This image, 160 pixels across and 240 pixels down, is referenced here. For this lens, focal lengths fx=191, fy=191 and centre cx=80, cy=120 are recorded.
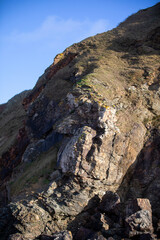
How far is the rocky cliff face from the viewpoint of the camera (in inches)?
389

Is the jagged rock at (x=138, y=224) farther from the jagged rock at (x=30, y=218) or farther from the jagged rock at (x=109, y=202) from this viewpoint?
the jagged rock at (x=30, y=218)

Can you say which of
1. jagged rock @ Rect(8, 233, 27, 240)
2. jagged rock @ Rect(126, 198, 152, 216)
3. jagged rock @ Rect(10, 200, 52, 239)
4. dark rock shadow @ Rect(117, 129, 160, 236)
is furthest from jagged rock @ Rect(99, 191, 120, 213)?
jagged rock @ Rect(8, 233, 27, 240)

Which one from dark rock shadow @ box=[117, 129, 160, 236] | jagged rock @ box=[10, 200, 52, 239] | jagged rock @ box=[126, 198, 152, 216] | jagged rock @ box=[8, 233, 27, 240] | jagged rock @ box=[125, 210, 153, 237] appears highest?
dark rock shadow @ box=[117, 129, 160, 236]

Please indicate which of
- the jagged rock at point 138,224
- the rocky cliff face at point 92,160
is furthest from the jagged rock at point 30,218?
the jagged rock at point 138,224

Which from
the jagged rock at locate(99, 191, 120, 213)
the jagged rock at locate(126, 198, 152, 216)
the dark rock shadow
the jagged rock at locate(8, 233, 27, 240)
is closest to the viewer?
the jagged rock at locate(8, 233, 27, 240)

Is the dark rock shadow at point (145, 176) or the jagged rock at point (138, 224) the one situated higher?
the dark rock shadow at point (145, 176)

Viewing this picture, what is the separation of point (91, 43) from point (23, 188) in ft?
70.5

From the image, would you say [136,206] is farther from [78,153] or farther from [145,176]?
[78,153]

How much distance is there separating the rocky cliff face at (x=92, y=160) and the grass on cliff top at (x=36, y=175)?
9cm

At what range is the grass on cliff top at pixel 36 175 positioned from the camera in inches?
527

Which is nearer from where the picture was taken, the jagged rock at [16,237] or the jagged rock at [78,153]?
the jagged rock at [16,237]

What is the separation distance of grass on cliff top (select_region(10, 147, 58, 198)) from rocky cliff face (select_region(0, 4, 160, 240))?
0.30 ft

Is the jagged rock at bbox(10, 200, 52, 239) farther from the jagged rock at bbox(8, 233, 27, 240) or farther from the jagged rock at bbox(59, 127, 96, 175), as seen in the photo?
the jagged rock at bbox(59, 127, 96, 175)

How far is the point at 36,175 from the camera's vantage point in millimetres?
14312
